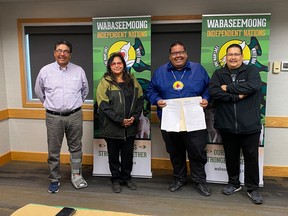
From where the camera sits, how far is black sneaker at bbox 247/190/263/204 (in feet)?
9.03

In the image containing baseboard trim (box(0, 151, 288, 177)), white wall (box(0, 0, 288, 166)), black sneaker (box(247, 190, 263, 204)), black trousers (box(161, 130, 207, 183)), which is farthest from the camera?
baseboard trim (box(0, 151, 288, 177))

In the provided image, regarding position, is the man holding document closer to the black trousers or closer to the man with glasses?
the black trousers

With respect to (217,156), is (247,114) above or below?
above

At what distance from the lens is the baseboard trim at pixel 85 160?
11.4 ft

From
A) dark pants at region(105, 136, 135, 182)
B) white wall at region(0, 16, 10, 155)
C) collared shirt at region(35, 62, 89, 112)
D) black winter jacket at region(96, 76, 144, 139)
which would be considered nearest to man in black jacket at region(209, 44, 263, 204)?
black winter jacket at region(96, 76, 144, 139)

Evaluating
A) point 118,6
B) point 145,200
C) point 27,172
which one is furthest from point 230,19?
point 27,172

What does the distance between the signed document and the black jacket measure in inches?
8.3

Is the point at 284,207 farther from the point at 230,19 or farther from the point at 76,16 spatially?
the point at 76,16

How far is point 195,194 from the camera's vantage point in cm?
298

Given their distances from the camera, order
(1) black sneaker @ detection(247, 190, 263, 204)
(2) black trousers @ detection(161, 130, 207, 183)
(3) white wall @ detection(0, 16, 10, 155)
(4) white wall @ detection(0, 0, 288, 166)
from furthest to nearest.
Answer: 1. (3) white wall @ detection(0, 16, 10, 155)
2. (4) white wall @ detection(0, 0, 288, 166)
3. (2) black trousers @ detection(161, 130, 207, 183)
4. (1) black sneaker @ detection(247, 190, 263, 204)

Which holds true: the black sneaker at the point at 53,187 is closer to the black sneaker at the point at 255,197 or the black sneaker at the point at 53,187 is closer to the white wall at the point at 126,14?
the white wall at the point at 126,14

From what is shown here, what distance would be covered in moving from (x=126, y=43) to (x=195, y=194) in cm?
191

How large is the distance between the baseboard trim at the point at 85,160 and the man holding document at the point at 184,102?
78 cm

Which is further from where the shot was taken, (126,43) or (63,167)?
(63,167)
